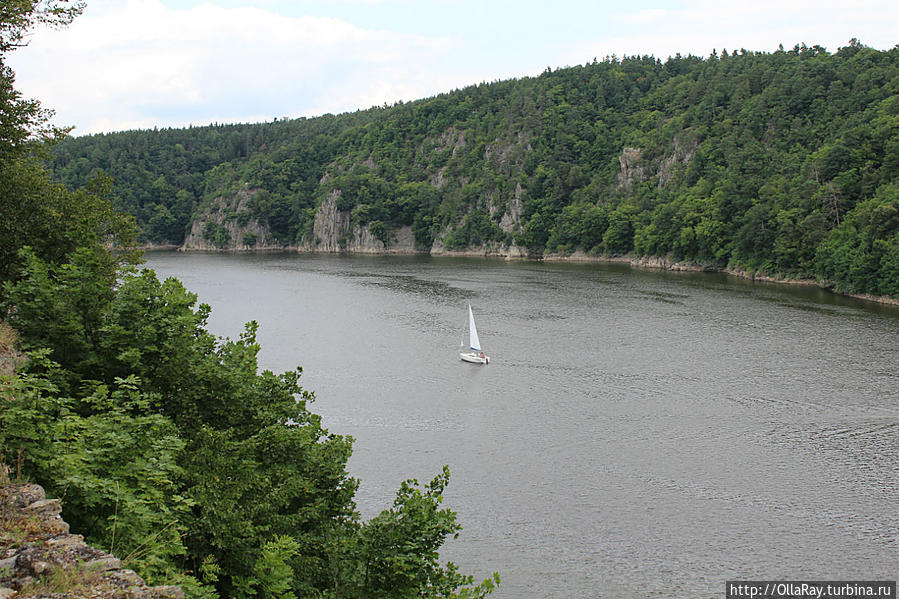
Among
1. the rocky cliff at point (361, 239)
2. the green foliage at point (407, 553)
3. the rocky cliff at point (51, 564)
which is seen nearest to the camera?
the rocky cliff at point (51, 564)

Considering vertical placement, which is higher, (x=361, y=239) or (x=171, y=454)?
(x=361, y=239)

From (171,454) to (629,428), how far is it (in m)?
27.2

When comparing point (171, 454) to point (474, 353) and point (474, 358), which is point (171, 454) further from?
point (474, 353)

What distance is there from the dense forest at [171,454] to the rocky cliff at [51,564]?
0.05 meters

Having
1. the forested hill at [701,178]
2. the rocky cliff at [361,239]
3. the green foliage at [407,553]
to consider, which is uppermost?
the forested hill at [701,178]

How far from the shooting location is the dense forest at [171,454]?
11234 mm

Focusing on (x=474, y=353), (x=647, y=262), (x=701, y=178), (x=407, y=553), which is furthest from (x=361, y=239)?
(x=407, y=553)

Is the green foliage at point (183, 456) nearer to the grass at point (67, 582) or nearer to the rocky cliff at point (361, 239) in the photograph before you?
the grass at point (67, 582)

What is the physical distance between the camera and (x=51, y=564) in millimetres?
8562

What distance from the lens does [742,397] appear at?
41906 millimetres

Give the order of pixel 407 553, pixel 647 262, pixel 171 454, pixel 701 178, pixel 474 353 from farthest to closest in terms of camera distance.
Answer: pixel 701 178
pixel 647 262
pixel 474 353
pixel 407 553
pixel 171 454

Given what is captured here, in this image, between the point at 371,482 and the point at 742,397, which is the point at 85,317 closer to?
the point at 371,482

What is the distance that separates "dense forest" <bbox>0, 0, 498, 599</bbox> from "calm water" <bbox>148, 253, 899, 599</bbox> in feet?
23.7

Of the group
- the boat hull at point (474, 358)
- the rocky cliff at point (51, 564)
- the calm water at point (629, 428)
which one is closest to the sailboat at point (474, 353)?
the boat hull at point (474, 358)
